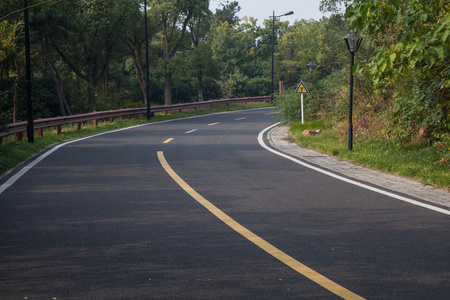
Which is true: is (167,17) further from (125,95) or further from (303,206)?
(303,206)

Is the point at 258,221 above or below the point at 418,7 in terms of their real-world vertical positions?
below

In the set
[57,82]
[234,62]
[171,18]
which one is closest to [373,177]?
[57,82]

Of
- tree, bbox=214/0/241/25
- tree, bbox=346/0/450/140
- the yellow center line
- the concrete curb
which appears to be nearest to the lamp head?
tree, bbox=346/0/450/140

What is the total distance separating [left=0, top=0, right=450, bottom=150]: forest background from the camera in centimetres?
858

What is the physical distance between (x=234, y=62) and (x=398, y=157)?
56.3m

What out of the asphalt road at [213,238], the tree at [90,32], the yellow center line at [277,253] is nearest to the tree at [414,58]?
the asphalt road at [213,238]

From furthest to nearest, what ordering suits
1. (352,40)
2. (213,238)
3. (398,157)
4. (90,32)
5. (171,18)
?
(171,18) → (90,32) → (352,40) → (398,157) → (213,238)

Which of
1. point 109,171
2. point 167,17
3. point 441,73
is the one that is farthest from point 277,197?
point 167,17

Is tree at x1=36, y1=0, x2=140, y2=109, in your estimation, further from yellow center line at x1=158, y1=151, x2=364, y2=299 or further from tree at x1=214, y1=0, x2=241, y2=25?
tree at x1=214, y1=0, x2=241, y2=25

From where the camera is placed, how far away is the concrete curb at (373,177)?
833 centimetres

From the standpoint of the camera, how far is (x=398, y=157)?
38.9 feet

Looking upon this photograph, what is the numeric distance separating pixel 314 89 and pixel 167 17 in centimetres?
2599

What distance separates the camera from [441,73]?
35.8 ft

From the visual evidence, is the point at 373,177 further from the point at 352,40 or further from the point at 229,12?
the point at 229,12
